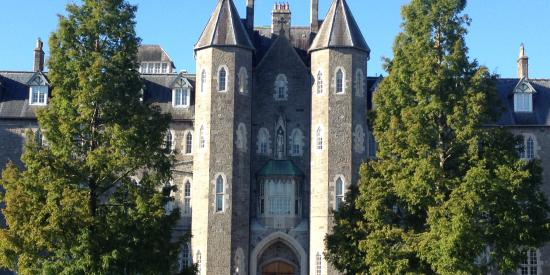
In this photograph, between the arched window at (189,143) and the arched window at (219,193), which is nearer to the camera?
the arched window at (219,193)

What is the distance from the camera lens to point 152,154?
35500mm

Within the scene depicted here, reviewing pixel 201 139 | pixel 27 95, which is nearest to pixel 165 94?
pixel 201 139

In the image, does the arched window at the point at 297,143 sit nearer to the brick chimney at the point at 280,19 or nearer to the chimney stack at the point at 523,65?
the brick chimney at the point at 280,19

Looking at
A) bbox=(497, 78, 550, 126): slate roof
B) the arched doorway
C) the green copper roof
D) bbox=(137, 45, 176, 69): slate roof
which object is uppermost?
bbox=(137, 45, 176, 69): slate roof

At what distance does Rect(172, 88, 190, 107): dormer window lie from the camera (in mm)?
59000

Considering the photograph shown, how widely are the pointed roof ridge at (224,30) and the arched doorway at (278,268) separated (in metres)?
12.9

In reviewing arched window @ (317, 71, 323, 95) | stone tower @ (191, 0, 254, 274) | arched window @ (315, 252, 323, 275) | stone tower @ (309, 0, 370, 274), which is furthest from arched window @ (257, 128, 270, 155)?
arched window @ (315, 252, 323, 275)

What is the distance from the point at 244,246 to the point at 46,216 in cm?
1997

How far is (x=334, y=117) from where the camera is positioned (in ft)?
175

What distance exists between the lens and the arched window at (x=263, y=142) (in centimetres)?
5550

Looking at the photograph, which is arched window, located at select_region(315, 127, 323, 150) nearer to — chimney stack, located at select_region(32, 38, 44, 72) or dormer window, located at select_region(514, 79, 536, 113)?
dormer window, located at select_region(514, 79, 536, 113)

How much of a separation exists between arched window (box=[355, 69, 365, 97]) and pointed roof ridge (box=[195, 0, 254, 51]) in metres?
6.47

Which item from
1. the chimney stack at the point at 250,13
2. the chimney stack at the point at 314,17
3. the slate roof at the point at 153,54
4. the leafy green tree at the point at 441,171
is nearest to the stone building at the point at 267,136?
the chimney stack at the point at 250,13

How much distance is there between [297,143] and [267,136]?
1.86 m
